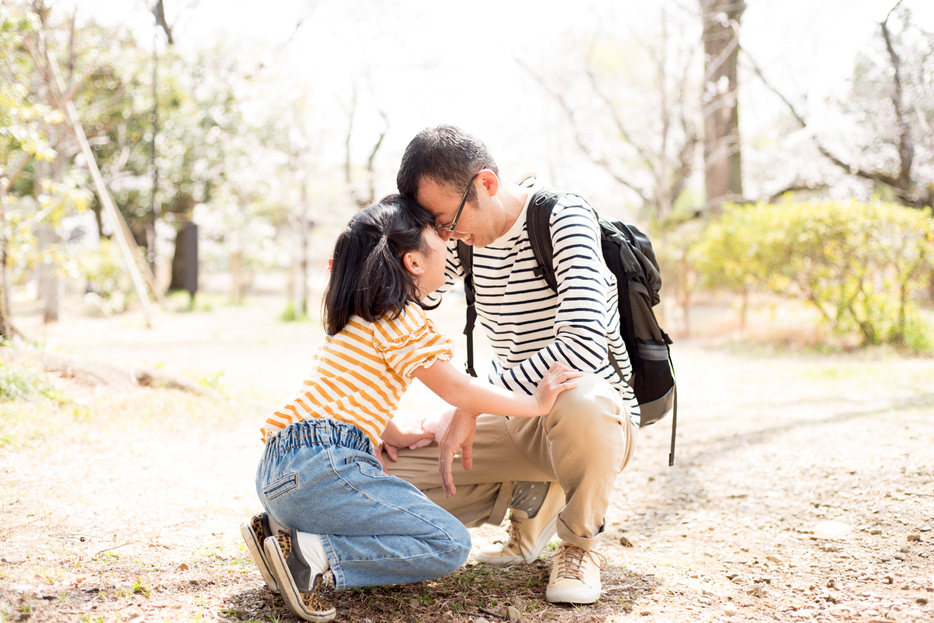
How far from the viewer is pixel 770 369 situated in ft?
19.2

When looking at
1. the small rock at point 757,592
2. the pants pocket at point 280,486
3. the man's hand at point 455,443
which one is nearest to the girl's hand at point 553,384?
the man's hand at point 455,443

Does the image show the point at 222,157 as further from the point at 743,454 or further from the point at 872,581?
the point at 872,581

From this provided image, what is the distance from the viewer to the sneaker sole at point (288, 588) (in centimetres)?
151

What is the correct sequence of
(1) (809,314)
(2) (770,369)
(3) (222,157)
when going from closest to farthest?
(2) (770,369) → (1) (809,314) → (3) (222,157)

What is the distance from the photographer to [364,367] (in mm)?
1675

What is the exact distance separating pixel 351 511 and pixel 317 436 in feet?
0.62

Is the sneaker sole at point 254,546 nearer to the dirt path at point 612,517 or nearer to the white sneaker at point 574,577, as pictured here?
the dirt path at point 612,517

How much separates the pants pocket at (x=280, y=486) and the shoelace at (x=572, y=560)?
78 centimetres

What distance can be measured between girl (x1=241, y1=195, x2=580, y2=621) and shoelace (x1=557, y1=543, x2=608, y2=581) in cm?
36

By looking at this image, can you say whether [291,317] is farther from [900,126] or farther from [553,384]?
[553,384]

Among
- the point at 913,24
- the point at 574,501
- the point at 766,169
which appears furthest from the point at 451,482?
the point at 766,169

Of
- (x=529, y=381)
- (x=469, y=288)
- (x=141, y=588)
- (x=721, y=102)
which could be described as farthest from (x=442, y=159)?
(x=721, y=102)

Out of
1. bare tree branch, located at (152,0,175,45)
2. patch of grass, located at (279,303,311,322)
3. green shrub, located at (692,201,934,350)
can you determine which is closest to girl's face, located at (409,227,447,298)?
green shrub, located at (692,201,934,350)

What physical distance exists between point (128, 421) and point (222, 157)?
12.3 m
